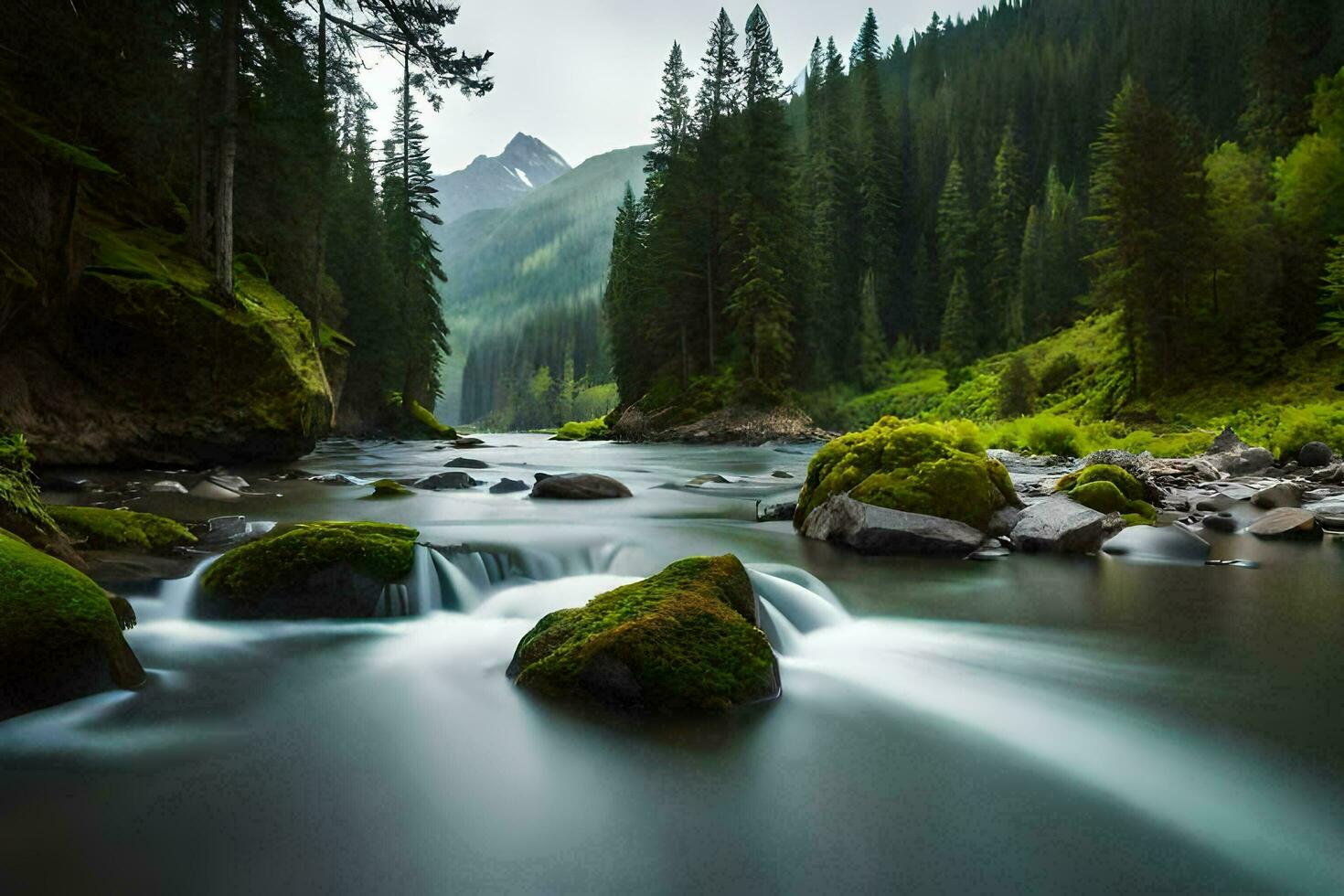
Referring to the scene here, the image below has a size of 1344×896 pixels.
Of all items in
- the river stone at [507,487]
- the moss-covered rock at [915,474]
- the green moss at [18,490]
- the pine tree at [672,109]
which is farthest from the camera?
the pine tree at [672,109]

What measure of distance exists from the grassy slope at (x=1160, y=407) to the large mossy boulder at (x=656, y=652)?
14799mm

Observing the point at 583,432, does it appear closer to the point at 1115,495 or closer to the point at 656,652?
the point at 1115,495

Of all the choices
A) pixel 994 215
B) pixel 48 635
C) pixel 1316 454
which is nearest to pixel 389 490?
pixel 48 635

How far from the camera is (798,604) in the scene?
5809mm

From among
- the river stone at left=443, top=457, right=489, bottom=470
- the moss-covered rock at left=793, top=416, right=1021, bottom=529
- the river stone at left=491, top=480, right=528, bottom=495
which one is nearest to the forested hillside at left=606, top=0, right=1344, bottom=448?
the moss-covered rock at left=793, top=416, right=1021, bottom=529

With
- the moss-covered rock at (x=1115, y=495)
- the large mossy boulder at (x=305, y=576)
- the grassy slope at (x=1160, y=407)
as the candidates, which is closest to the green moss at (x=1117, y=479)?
the moss-covered rock at (x=1115, y=495)

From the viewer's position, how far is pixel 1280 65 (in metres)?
35.4

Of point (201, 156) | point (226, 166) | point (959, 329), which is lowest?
point (226, 166)

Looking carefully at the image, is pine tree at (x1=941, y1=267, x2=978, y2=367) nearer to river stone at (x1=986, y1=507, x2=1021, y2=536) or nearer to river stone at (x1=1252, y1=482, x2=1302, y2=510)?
river stone at (x1=1252, y1=482, x2=1302, y2=510)

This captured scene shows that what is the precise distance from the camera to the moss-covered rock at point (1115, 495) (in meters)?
9.21

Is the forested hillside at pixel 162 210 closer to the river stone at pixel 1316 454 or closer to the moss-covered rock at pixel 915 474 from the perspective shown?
the moss-covered rock at pixel 915 474

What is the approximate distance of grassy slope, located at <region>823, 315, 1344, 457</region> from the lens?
17328mm

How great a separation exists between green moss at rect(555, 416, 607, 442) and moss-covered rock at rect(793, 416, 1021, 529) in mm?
37987

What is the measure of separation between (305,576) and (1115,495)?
9.19 metres
